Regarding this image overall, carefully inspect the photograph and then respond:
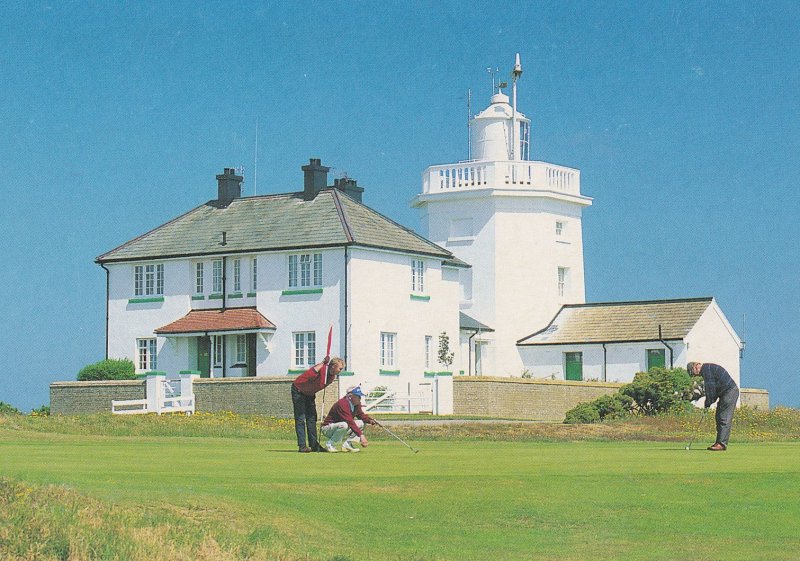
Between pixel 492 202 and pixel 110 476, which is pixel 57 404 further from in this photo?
pixel 110 476

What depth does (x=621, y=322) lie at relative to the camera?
188ft

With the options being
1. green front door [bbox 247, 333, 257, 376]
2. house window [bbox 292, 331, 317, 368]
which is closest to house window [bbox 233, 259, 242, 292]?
green front door [bbox 247, 333, 257, 376]

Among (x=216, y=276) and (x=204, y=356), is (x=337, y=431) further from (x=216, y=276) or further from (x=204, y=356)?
(x=216, y=276)

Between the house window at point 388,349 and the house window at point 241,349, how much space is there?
524cm

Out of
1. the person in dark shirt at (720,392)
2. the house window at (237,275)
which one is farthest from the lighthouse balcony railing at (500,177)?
the person in dark shirt at (720,392)

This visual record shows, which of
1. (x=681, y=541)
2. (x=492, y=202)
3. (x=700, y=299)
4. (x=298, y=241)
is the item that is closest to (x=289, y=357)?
(x=298, y=241)

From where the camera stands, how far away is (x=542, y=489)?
1584cm

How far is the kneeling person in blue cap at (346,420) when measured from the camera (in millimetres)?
22562

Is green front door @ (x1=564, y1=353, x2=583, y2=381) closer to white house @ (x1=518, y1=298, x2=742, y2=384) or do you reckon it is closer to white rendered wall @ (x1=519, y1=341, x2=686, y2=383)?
white house @ (x1=518, y1=298, x2=742, y2=384)

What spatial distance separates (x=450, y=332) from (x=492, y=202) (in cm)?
684

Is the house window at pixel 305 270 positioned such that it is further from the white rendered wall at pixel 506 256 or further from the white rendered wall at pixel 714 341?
the white rendered wall at pixel 714 341

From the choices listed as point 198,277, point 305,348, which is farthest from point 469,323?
point 198,277

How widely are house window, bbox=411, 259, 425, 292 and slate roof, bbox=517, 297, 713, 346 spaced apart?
7304mm

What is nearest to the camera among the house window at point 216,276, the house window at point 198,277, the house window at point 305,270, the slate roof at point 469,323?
the house window at point 305,270
